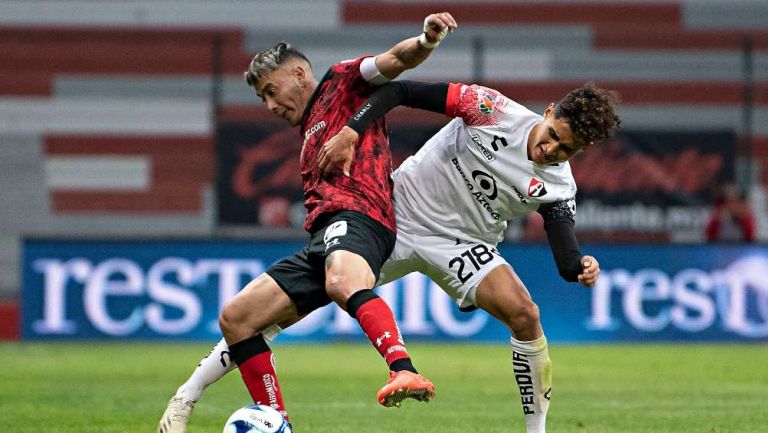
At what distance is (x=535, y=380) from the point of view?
6.49m

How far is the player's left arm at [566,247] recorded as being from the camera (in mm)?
6043

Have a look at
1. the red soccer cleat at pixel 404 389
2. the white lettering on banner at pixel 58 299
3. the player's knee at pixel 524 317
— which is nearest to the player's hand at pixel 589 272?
the player's knee at pixel 524 317

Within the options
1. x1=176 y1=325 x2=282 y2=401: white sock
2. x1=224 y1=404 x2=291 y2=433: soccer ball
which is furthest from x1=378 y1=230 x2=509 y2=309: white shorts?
x1=224 y1=404 x2=291 y2=433: soccer ball

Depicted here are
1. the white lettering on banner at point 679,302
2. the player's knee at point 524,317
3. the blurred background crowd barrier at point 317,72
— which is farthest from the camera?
the blurred background crowd barrier at point 317,72

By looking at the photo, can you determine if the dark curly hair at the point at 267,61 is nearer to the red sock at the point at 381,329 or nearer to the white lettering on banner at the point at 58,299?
the red sock at the point at 381,329

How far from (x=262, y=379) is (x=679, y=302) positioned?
31.8 feet

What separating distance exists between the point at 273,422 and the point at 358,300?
2.25 ft

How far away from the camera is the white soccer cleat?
646 cm

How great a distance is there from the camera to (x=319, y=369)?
1199 centimetres

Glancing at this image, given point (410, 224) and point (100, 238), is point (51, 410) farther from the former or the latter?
point (100, 238)

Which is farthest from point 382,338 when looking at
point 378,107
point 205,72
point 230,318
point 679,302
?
point 205,72

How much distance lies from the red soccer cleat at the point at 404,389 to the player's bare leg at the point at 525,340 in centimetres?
110

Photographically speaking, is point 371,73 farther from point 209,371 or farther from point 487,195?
point 209,371

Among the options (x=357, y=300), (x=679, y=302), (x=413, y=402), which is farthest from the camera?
(x=679, y=302)
